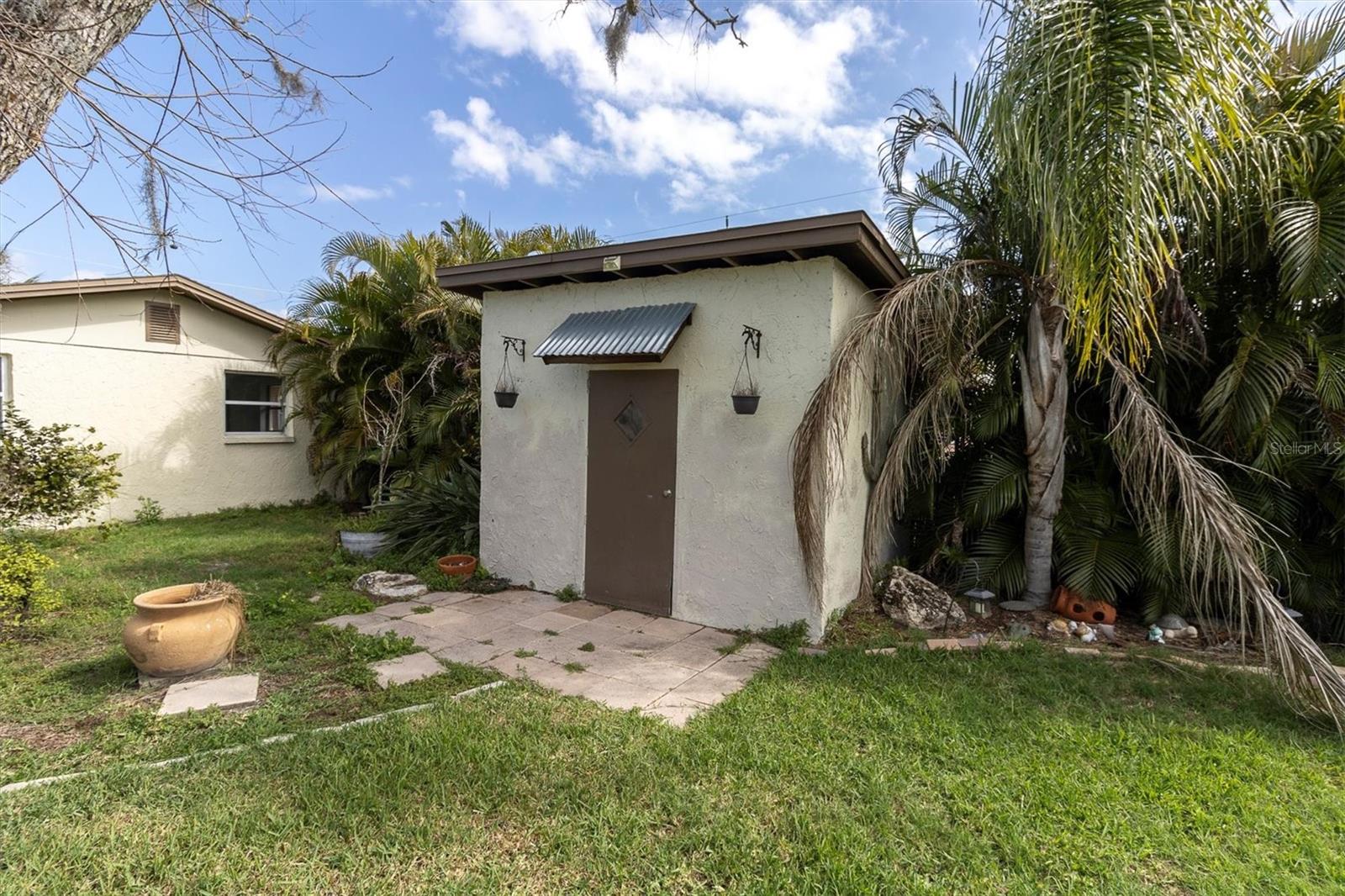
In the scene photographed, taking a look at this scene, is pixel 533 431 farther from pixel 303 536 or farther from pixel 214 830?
pixel 303 536

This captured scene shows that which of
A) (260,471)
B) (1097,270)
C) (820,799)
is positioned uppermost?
(1097,270)

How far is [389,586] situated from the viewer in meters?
5.99

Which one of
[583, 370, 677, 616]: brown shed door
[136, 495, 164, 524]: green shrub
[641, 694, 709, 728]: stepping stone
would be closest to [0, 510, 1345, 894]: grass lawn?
[641, 694, 709, 728]: stepping stone

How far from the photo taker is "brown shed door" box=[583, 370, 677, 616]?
541 cm

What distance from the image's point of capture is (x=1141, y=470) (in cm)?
451

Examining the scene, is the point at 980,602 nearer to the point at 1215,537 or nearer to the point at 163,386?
the point at 1215,537

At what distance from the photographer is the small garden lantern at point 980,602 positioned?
539 centimetres

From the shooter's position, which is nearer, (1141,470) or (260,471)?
(1141,470)

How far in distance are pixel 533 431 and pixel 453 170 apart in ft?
8.17

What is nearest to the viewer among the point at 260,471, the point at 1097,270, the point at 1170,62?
the point at 1170,62

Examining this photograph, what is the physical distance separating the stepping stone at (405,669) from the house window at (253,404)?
28.5 feet

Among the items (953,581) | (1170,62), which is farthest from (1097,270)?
(953,581)

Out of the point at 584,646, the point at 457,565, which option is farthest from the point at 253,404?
the point at 584,646

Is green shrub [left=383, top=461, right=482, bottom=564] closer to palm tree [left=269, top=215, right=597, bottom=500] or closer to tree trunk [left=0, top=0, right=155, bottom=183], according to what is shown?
palm tree [left=269, top=215, right=597, bottom=500]
